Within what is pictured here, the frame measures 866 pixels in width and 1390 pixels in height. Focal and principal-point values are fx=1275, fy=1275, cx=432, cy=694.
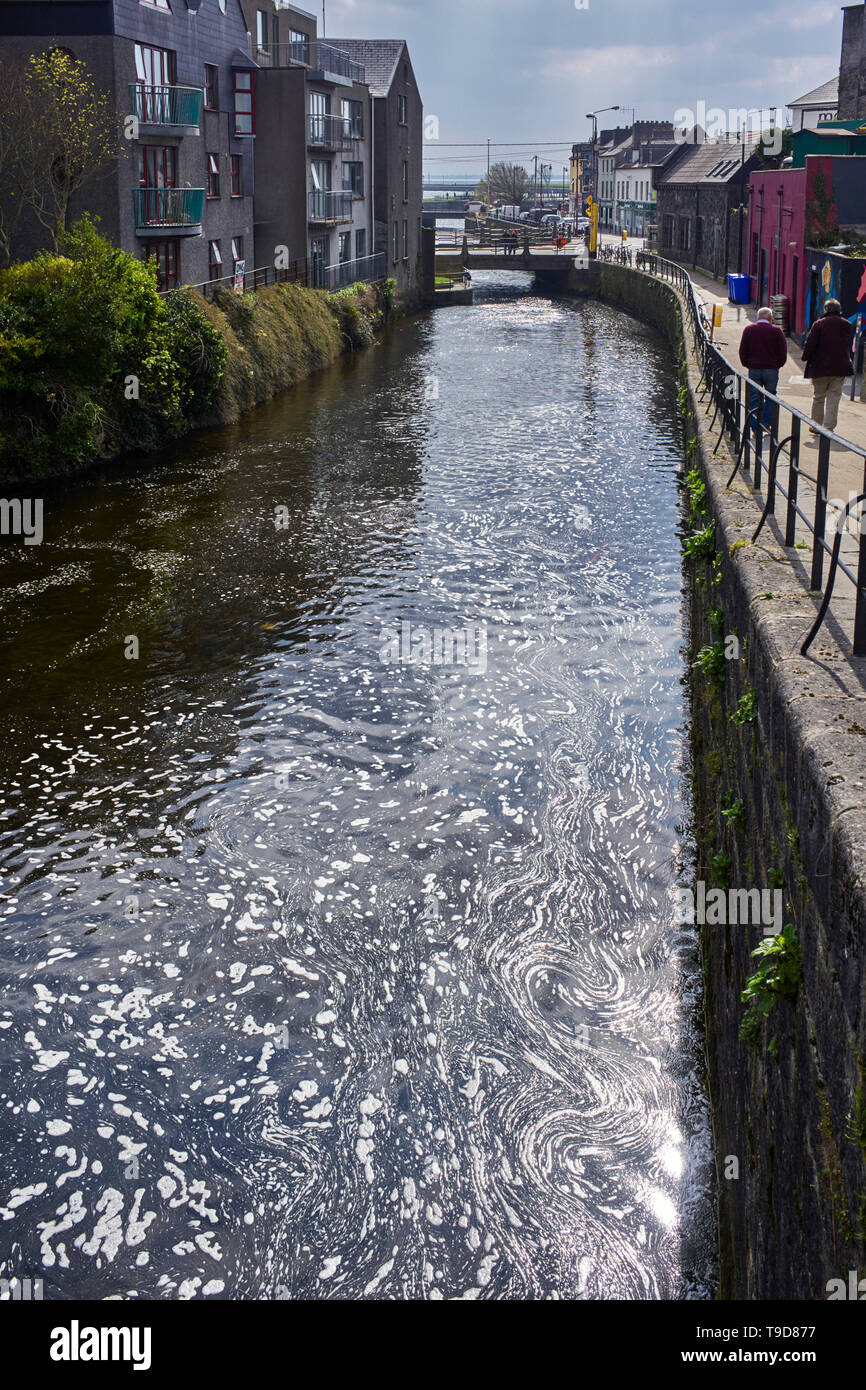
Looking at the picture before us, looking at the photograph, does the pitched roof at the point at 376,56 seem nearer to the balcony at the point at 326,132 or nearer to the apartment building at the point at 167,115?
the balcony at the point at 326,132

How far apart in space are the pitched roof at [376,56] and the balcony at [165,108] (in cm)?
2521

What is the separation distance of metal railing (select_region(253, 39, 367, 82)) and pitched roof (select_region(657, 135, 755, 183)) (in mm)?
15646

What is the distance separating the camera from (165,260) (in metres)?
30.2

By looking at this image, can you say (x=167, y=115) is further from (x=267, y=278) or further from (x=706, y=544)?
(x=706, y=544)

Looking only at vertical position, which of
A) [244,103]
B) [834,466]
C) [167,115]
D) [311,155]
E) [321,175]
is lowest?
[834,466]

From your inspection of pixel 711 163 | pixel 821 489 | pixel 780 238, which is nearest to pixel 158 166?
pixel 780 238

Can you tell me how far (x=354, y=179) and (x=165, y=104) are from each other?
21.6 metres

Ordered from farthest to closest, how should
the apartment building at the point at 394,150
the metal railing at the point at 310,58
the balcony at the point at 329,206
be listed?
the apartment building at the point at 394,150 < the metal railing at the point at 310,58 < the balcony at the point at 329,206

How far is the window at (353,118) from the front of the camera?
46.9 meters

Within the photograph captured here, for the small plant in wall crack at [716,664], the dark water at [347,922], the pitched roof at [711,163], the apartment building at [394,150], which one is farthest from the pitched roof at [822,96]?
the small plant in wall crack at [716,664]

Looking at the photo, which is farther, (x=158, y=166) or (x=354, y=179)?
(x=354, y=179)

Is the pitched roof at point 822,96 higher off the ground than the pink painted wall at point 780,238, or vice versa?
the pitched roof at point 822,96

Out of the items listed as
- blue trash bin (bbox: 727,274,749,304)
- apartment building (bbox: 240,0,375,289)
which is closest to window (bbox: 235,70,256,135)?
apartment building (bbox: 240,0,375,289)
